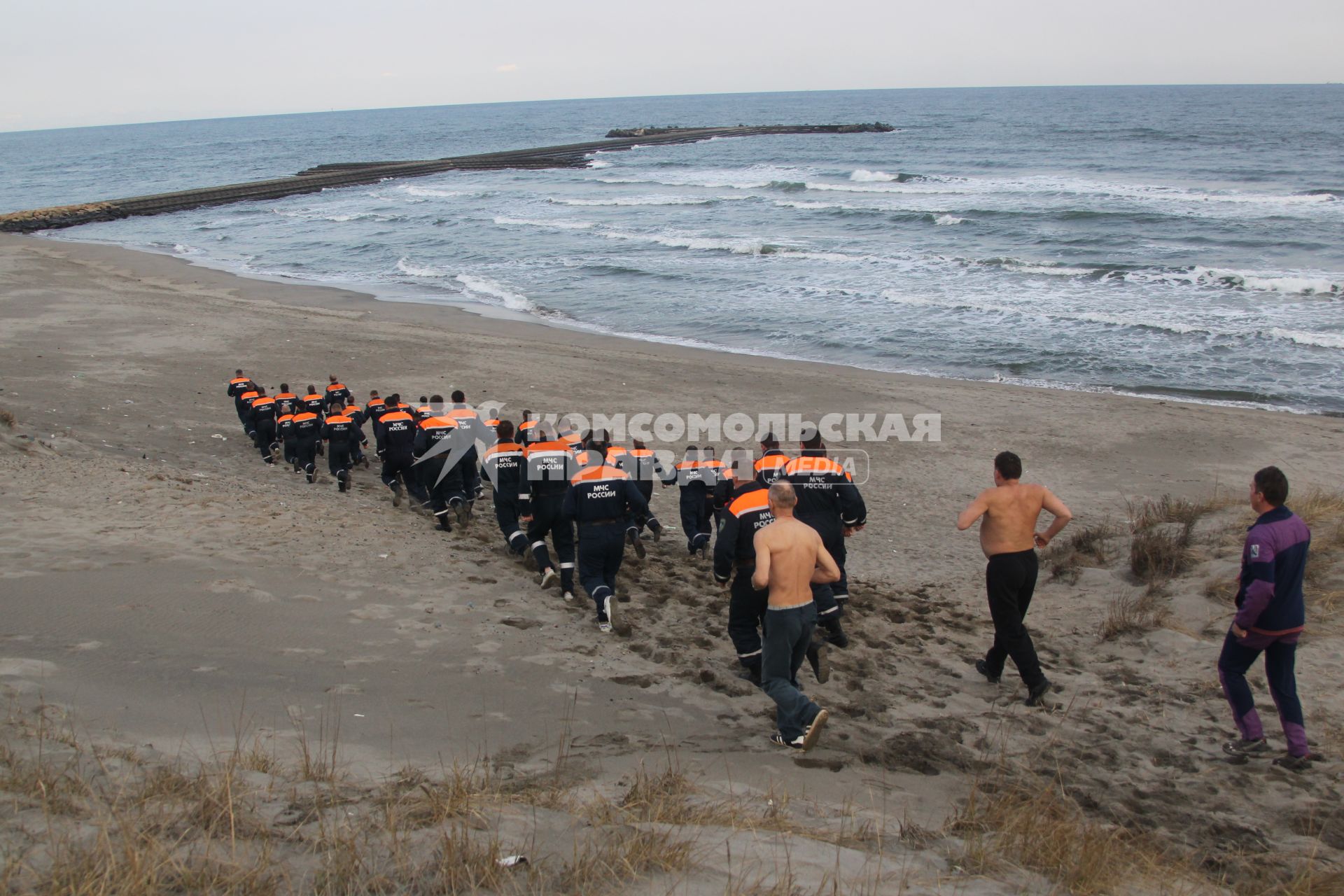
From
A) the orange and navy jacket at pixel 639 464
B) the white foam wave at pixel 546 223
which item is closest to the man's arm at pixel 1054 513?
the orange and navy jacket at pixel 639 464

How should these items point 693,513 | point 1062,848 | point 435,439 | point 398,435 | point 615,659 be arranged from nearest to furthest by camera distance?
point 1062,848 < point 615,659 < point 693,513 < point 435,439 < point 398,435

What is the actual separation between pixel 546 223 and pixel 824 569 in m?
42.1

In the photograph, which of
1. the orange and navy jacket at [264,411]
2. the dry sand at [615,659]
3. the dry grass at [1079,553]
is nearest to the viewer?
the dry sand at [615,659]

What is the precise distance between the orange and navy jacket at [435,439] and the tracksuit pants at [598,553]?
3338 millimetres

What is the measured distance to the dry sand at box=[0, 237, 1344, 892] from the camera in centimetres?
497

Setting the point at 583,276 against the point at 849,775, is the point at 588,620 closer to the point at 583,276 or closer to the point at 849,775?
the point at 849,775

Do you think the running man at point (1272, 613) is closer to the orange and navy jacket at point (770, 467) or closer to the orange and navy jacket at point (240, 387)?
the orange and navy jacket at point (770, 467)

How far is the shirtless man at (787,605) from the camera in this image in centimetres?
547

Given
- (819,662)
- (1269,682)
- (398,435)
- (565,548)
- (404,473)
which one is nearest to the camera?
(1269,682)

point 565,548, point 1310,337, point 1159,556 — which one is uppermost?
point 1310,337

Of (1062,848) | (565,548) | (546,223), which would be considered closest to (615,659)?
(565,548)

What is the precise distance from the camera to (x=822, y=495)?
7.20 metres

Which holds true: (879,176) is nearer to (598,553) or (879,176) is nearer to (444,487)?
(444,487)

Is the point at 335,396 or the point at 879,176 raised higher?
the point at 879,176
